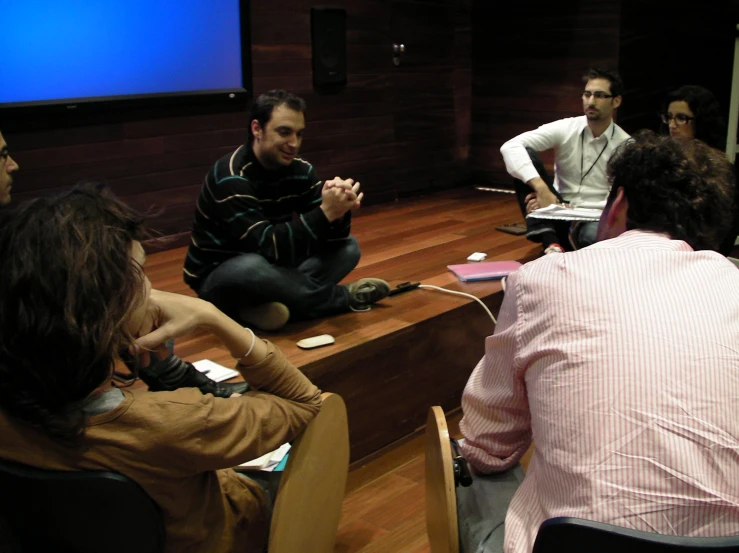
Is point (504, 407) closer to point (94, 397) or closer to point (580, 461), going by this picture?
point (580, 461)

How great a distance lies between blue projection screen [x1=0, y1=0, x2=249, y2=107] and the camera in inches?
140

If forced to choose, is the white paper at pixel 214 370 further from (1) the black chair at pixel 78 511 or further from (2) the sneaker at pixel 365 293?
(1) the black chair at pixel 78 511

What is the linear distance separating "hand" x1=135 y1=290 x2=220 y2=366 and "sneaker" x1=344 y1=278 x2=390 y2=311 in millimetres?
1521

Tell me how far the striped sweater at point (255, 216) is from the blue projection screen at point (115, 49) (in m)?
1.34

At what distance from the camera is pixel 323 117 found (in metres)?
4.92

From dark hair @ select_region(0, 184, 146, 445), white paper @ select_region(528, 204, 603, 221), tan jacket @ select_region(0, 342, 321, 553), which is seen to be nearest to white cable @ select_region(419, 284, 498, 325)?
white paper @ select_region(528, 204, 603, 221)

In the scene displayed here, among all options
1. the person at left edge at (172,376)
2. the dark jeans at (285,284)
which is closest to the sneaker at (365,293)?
the dark jeans at (285,284)

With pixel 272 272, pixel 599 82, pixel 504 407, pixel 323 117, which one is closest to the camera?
pixel 504 407

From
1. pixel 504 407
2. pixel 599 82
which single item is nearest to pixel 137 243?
pixel 504 407

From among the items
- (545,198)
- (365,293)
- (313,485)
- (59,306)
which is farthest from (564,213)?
(59,306)

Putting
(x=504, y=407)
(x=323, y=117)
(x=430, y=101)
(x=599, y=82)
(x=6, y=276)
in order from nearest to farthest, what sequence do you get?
(x=6, y=276) < (x=504, y=407) < (x=599, y=82) < (x=323, y=117) < (x=430, y=101)

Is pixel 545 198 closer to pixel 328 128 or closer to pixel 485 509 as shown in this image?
pixel 328 128

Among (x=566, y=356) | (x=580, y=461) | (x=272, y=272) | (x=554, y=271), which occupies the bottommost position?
(x=272, y=272)

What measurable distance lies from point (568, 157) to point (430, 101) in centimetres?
193
